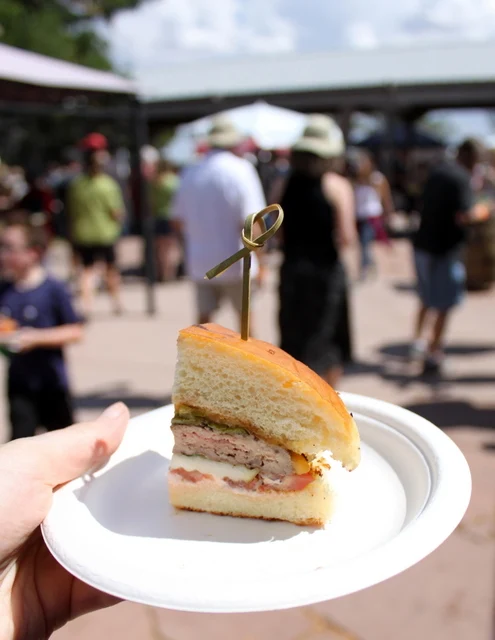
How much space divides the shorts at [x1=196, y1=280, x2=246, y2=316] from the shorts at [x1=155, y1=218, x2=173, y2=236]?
210 inches

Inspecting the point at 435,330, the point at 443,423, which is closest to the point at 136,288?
the point at 435,330

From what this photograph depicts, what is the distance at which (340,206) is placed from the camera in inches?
168

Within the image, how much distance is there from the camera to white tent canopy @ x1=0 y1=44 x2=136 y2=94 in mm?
5512

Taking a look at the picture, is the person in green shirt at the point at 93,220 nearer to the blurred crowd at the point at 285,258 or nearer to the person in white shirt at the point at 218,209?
the blurred crowd at the point at 285,258

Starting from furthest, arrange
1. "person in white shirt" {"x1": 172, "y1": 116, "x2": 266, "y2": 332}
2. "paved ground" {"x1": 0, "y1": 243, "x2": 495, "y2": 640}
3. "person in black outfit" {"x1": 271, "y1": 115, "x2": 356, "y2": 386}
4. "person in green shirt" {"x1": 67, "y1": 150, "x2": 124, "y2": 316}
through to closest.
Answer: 1. "person in green shirt" {"x1": 67, "y1": 150, "x2": 124, "y2": 316}
2. "person in white shirt" {"x1": 172, "y1": 116, "x2": 266, "y2": 332}
3. "person in black outfit" {"x1": 271, "y1": 115, "x2": 356, "y2": 386}
4. "paved ground" {"x1": 0, "y1": 243, "x2": 495, "y2": 640}

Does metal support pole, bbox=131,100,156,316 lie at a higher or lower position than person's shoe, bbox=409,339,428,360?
higher

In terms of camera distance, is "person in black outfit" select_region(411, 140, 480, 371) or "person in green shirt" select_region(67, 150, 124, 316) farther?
"person in green shirt" select_region(67, 150, 124, 316)

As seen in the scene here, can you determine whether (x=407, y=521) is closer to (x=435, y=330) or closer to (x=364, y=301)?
(x=435, y=330)

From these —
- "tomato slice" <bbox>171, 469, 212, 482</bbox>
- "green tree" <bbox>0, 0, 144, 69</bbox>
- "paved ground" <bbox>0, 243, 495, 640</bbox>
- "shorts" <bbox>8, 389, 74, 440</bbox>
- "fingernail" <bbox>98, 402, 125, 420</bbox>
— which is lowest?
"paved ground" <bbox>0, 243, 495, 640</bbox>

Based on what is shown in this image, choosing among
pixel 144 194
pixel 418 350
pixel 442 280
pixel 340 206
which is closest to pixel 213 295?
pixel 340 206

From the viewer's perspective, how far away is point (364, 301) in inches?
356

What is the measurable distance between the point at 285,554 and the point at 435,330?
15.6ft

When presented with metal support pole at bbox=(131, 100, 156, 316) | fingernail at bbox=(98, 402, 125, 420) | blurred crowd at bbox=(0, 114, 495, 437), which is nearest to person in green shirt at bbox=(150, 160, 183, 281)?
metal support pole at bbox=(131, 100, 156, 316)

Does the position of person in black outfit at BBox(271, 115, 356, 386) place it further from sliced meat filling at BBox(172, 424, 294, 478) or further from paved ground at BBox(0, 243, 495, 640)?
sliced meat filling at BBox(172, 424, 294, 478)
